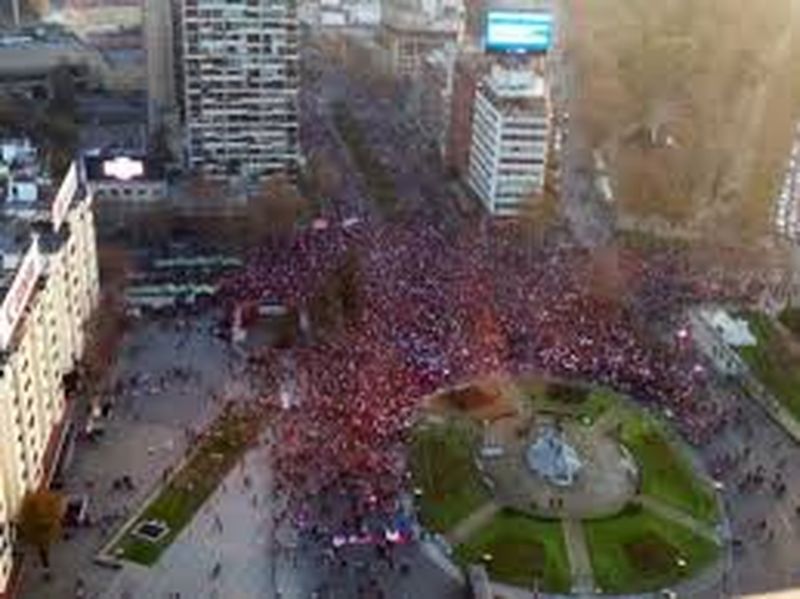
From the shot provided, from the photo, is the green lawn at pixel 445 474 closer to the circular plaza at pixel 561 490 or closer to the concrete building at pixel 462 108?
the circular plaza at pixel 561 490

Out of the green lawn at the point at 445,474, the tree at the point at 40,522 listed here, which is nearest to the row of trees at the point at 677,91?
the green lawn at the point at 445,474

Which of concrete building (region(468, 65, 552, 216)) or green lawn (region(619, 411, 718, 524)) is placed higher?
concrete building (region(468, 65, 552, 216))

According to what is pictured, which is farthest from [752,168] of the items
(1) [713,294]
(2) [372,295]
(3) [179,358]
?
(3) [179,358]

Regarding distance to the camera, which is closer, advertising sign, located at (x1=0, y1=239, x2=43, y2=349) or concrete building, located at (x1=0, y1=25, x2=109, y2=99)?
advertising sign, located at (x1=0, y1=239, x2=43, y2=349)

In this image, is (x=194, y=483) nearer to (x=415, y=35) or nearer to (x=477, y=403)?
(x=477, y=403)

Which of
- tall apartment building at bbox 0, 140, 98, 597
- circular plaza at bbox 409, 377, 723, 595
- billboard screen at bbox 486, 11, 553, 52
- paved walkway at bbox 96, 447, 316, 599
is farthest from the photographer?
billboard screen at bbox 486, 11, 553, 52

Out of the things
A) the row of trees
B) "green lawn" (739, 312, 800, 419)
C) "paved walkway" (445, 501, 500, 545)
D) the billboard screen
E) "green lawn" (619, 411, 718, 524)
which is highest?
the billboard screen

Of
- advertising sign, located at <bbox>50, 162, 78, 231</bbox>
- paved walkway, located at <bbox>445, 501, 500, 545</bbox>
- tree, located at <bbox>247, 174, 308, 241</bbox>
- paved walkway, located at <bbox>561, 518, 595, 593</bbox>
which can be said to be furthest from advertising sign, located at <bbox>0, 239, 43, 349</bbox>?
paved walkway, located at <bbox>561, 518, 595, 593</bbox>

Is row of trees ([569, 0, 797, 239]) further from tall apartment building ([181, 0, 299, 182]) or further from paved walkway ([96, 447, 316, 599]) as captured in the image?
paved walkway ([96, 447, 316, 599])
